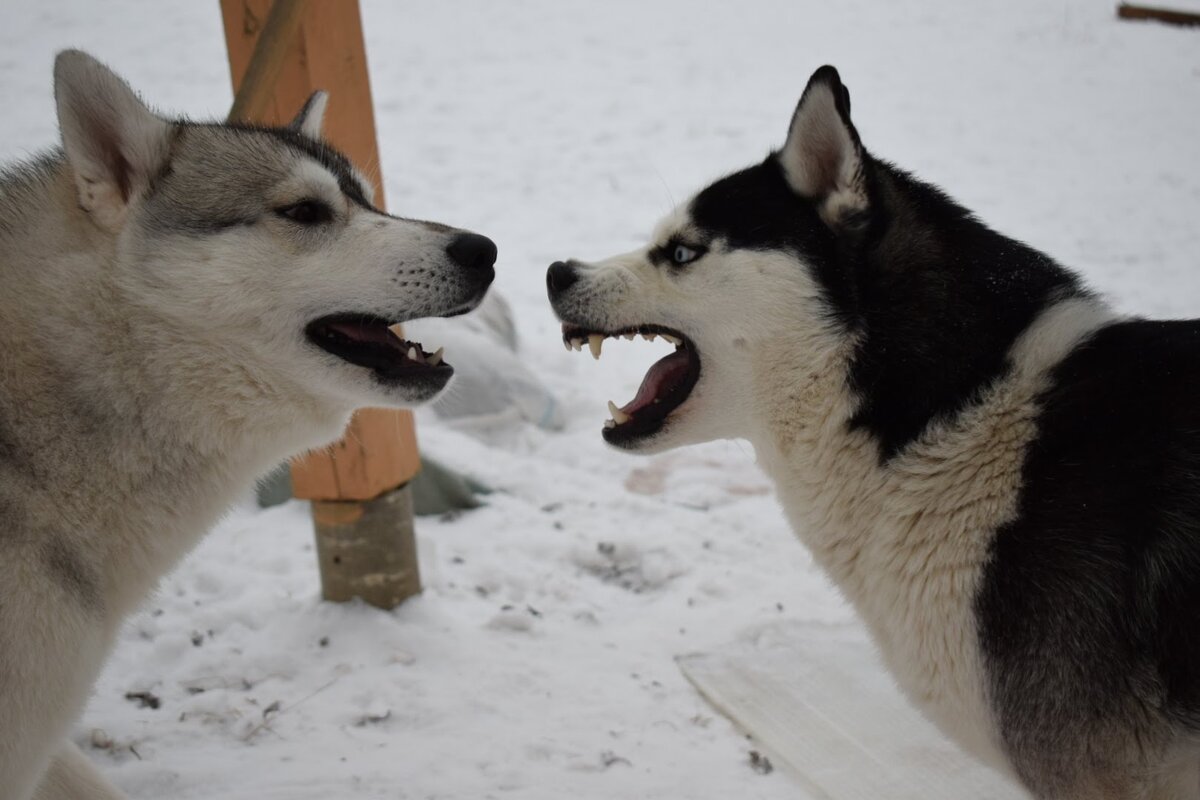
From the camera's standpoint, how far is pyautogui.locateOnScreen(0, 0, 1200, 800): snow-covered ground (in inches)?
130

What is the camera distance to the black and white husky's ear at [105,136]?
7.49ft

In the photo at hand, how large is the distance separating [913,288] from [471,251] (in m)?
1.05

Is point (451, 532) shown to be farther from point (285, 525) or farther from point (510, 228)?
point (510, 228)

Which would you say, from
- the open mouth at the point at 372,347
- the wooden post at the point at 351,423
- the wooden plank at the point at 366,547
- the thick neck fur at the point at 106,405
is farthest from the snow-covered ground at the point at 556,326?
the thick neck fur at the point at 106,405

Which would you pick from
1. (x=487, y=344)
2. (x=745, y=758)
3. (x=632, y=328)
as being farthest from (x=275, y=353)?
(x=487, y=344)

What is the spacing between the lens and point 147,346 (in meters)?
2.37

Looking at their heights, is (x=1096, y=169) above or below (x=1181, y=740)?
below

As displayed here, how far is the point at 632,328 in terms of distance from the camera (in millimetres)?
2812

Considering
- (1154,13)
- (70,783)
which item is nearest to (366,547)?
(70,783)

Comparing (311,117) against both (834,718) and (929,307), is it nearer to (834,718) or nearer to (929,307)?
(929,307)

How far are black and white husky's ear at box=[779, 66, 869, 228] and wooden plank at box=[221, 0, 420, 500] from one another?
1463 mm

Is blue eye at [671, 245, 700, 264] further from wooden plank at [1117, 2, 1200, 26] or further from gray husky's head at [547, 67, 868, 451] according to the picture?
wooden plank at [1117, 2, 1200, 26]

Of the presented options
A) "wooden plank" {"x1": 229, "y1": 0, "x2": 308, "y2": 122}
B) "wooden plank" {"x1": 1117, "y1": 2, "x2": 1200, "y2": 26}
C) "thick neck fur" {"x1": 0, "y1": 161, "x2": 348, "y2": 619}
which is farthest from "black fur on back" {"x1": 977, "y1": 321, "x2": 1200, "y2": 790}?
"wooden plank" {"x1": 1117, "y1": 2, "x2": 1200, "y2": 26}

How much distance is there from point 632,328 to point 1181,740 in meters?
1.53
